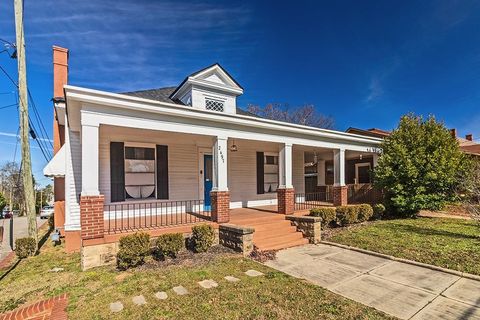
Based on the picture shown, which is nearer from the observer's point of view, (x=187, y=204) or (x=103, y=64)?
(x=187, y=204)

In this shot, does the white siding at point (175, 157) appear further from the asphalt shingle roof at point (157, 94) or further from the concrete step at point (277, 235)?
the concrete step at point (277, 235)

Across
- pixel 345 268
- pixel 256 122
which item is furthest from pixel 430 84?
pixel 345 268

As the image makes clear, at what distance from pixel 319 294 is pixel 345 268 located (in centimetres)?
167

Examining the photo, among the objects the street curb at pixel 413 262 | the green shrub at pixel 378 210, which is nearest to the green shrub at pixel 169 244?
the street curb at pixel 413 262

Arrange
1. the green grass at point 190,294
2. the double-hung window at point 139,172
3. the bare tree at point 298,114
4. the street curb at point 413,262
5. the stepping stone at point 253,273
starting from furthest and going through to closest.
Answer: the bare tree at point 298,114
the double-hung window at point 139,172
the stepping stone at point 253,273
the street curb at point 413,262
the green grass at point 190,294

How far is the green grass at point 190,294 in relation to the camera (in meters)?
3.79

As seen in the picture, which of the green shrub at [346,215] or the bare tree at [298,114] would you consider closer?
the green shrub at [346,215]

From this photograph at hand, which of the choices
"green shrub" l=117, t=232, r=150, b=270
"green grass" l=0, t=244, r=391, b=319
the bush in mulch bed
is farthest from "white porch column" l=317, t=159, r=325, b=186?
"green shrub" l=117, t=232, r=150, b=270

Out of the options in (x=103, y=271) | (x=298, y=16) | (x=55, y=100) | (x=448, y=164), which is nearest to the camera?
(x=103, y=271)

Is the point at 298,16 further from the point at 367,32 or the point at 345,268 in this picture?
the point at 345,268

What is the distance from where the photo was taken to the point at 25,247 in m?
7.80

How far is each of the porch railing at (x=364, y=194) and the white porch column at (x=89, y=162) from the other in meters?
12.4

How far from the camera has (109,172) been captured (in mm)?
8758

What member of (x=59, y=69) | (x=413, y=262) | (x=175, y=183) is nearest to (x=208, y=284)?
(x=413, y=262)
